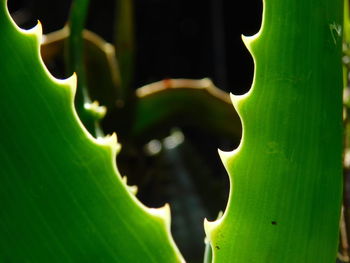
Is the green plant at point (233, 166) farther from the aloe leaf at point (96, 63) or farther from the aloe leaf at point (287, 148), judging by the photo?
the aloe leaf at point (96, 63)

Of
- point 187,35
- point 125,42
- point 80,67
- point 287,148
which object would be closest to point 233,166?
point 287,148

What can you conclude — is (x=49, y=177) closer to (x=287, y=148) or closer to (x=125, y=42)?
(x=287, y=148)

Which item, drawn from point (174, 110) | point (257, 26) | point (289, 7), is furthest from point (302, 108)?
point (257, 26)

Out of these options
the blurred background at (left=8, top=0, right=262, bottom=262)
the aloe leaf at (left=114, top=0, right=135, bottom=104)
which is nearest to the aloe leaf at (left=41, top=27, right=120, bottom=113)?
the aloe leaf at (left=114, top=0, right=135, bottom=104)

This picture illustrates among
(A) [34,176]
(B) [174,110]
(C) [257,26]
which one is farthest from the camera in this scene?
(C) [257,26]

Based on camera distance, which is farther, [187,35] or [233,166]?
[187,35]

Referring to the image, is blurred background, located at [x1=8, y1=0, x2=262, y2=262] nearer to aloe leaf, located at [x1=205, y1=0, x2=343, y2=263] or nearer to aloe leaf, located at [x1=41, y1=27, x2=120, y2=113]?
aloe leaf, located at [x1=41, y1=27, x2=120, y2=113]

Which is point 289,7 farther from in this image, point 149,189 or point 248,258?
point 149,189
